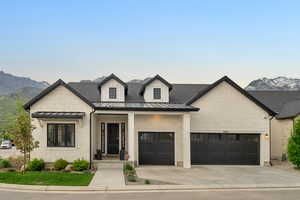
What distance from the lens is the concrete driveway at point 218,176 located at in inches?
598

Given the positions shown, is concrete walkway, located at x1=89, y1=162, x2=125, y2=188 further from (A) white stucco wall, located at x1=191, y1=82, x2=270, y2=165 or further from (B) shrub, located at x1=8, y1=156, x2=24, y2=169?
(A) white stucco wall, located at x1=191, y1=82, x2=270, y2=165

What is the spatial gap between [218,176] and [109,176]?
6123 millimetres

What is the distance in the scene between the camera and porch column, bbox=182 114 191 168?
20.9m

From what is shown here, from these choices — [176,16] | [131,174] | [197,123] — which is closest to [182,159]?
[197,123]

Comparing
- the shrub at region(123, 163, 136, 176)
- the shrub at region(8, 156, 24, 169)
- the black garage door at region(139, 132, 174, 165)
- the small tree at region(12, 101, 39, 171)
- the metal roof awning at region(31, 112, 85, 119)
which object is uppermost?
the metal roof awning at region(31, 112, 85, 119)

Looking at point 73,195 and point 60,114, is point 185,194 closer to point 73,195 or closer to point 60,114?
point 73,195

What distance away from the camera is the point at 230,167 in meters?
21.5

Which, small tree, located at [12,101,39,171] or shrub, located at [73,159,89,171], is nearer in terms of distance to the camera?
small tree, located at [12,101,39,171]

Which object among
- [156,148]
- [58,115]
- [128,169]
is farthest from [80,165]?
[156,148]

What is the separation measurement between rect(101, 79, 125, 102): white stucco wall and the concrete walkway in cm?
553

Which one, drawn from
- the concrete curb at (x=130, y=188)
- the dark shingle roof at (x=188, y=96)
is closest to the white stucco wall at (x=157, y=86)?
the dark shingle roof at (x=188, y=96)

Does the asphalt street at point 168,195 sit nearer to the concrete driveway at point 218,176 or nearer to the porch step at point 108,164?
the concrete driveway at point 218,176

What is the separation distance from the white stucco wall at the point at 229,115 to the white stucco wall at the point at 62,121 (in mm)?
7830

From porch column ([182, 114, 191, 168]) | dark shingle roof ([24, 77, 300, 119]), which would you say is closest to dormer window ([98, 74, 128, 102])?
dark shingle roof ([24, 77, 300, 119])
